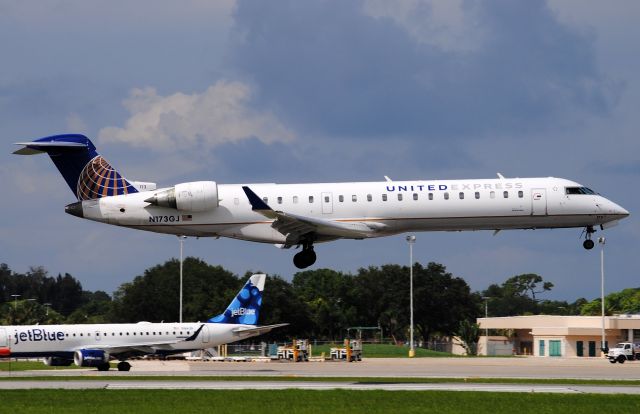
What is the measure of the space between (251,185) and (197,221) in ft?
9.00

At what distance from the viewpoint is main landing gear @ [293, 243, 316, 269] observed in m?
45.4

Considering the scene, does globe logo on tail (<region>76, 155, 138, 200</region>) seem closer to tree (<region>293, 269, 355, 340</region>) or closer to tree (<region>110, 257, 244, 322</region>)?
tree (<region>110, 257, 244, 322</region>)

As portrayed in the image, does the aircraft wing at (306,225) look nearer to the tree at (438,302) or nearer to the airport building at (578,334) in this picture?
the airport building at (578,334)

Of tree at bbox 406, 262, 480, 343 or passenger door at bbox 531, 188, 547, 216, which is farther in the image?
tree at bbox 406, 262, 480, 343

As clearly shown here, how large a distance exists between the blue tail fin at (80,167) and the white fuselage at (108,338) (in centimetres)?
1913

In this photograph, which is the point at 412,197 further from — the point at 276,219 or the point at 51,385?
the point at 51,385

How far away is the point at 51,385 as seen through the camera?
44750mm

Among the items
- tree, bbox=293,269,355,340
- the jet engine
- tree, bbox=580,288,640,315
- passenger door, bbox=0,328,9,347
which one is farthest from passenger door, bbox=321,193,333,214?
tree, bbox=580,288,640,315

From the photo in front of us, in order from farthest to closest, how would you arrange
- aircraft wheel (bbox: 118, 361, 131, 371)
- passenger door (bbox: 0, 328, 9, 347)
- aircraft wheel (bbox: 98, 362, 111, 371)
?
passenger door (bbox: 0, 328, 9, 347)
aircraft wheel (bbox: 118, 361, 131, 371)
aircraft wheel (bbox: 98, 362, 111, 371)

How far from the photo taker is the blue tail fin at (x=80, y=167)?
155 feet

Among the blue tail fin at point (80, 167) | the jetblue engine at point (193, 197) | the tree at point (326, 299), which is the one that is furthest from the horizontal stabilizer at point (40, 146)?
the tree at point (326, 299)

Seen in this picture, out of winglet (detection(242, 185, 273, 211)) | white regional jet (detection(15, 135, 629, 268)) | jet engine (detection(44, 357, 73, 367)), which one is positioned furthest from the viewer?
jet engine (detection(44, 357, 73, 367))

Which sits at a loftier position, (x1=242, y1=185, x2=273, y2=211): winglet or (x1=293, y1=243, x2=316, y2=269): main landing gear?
(x1=242, y1=185, x2=273, y2=211): winglet

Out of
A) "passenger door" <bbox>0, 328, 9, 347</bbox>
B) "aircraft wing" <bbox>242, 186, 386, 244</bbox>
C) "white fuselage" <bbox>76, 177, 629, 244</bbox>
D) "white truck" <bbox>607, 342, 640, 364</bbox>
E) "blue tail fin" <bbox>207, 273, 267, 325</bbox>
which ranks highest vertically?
"white fuselage" <bbox>76, 177, 629, 244</bbox>
